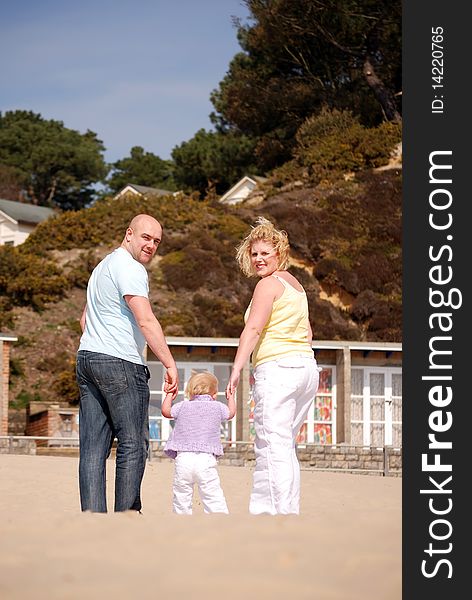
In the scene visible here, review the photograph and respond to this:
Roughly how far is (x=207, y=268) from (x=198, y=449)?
2795cm

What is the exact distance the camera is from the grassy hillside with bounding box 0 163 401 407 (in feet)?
104

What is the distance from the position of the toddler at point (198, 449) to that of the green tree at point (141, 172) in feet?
254

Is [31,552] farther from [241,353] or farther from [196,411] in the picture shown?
[196,411]

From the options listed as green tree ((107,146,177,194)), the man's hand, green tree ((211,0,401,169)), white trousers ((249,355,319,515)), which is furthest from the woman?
green tree ((107,146,177,194))

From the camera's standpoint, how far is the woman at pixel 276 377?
21.3 feet

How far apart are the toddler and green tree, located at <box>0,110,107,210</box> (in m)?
74.5

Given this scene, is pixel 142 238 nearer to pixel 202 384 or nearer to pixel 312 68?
pixel 202 384

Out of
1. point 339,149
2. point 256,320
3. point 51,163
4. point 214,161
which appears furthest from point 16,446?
point 51,163

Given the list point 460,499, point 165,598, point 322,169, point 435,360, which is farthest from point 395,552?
point 322,169

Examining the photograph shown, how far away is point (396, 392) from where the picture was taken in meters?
25.2

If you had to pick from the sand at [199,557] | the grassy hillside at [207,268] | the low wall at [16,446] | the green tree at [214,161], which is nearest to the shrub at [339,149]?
the grassy hillside at [207,268]

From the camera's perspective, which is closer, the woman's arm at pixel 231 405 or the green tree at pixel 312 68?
the woman's arm at pixel 231 405

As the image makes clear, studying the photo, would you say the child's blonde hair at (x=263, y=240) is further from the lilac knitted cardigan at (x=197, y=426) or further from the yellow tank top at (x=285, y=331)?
the lilac knitted cardigan at (x=197, y=426)

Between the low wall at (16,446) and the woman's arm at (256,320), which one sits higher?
the woman's arm at (256,320)
